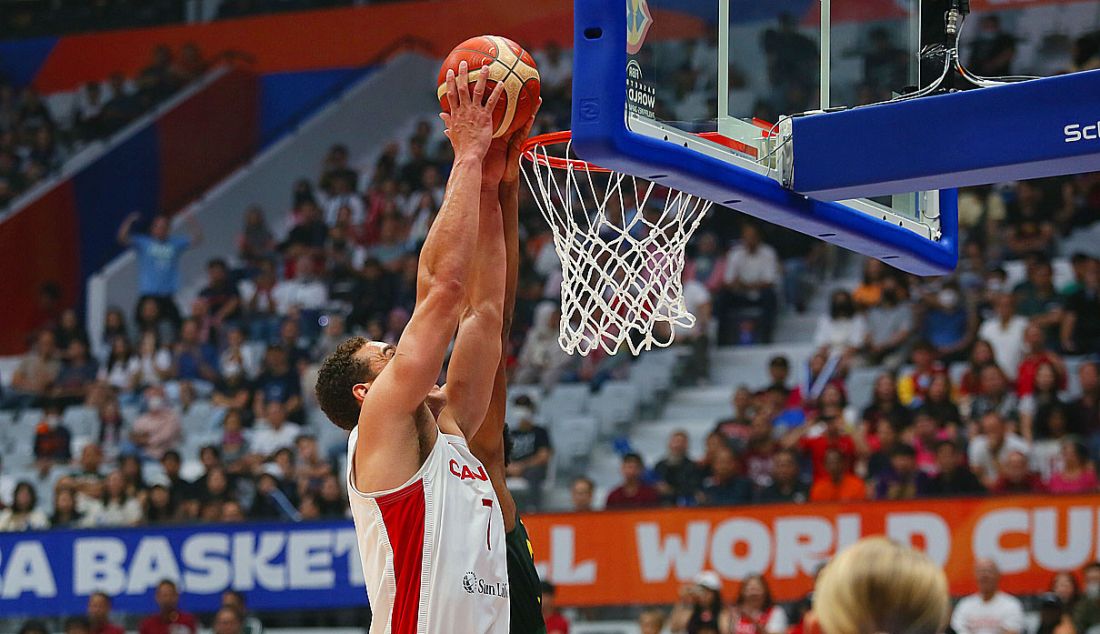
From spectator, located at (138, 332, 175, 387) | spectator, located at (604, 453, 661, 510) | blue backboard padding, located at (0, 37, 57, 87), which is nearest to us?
spectator, located at (604, 453, 661, 510)

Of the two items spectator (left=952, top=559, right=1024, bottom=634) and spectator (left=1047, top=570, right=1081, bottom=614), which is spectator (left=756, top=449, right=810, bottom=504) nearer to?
spectator (left=952, top=559, right=1024, bottom=634)

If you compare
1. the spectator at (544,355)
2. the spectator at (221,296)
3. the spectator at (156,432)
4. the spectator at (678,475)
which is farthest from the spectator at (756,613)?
the spectator at (221,296)

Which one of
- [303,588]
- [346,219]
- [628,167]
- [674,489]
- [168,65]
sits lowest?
[303,588]

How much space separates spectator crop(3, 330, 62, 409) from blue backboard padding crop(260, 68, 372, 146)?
4076mm

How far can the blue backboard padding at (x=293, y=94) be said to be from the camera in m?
17.8

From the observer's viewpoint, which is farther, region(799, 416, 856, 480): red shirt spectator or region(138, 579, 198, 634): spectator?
region(138, 579, 198, 634): spectator

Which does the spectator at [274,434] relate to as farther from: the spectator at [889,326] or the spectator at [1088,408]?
the spectator at [1088,408]

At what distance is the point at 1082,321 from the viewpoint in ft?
35.2

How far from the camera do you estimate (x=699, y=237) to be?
43.4ft

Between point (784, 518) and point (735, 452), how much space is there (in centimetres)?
91

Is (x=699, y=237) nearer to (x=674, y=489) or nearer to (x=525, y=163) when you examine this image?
(x=674, y=489)

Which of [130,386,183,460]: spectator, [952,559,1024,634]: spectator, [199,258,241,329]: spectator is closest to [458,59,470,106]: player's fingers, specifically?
[952,559,1024,634]: spectator

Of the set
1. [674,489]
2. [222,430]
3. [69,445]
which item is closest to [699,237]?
[674,489]

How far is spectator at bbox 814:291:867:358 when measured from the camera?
1158 centimetres
